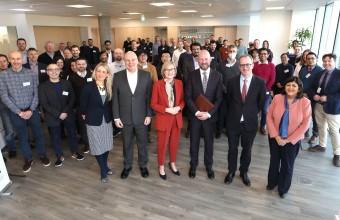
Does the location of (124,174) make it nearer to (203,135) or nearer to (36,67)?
(203,135)

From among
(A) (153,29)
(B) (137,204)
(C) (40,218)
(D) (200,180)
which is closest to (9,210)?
(C) (40,218)

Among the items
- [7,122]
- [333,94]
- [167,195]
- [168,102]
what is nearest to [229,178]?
[167,195]

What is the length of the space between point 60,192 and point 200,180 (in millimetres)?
1916

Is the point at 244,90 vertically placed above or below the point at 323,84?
above

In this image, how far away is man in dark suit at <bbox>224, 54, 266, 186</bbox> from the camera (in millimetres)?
2807

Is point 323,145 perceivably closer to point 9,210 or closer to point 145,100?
point 145,100

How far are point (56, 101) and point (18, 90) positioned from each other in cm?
52

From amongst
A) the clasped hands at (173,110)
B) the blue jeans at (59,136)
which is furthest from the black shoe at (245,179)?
the blue jeans at (59,136)

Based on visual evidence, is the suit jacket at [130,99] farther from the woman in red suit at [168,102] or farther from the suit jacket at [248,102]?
the suit jacket at [248,102]

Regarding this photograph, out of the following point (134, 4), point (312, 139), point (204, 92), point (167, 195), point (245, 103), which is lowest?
point (167, 195)

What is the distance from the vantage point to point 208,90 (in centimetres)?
301

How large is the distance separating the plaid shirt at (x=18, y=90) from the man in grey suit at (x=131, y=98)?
4.73ft

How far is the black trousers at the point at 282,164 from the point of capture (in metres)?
2.72

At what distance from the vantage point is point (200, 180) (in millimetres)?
3352
